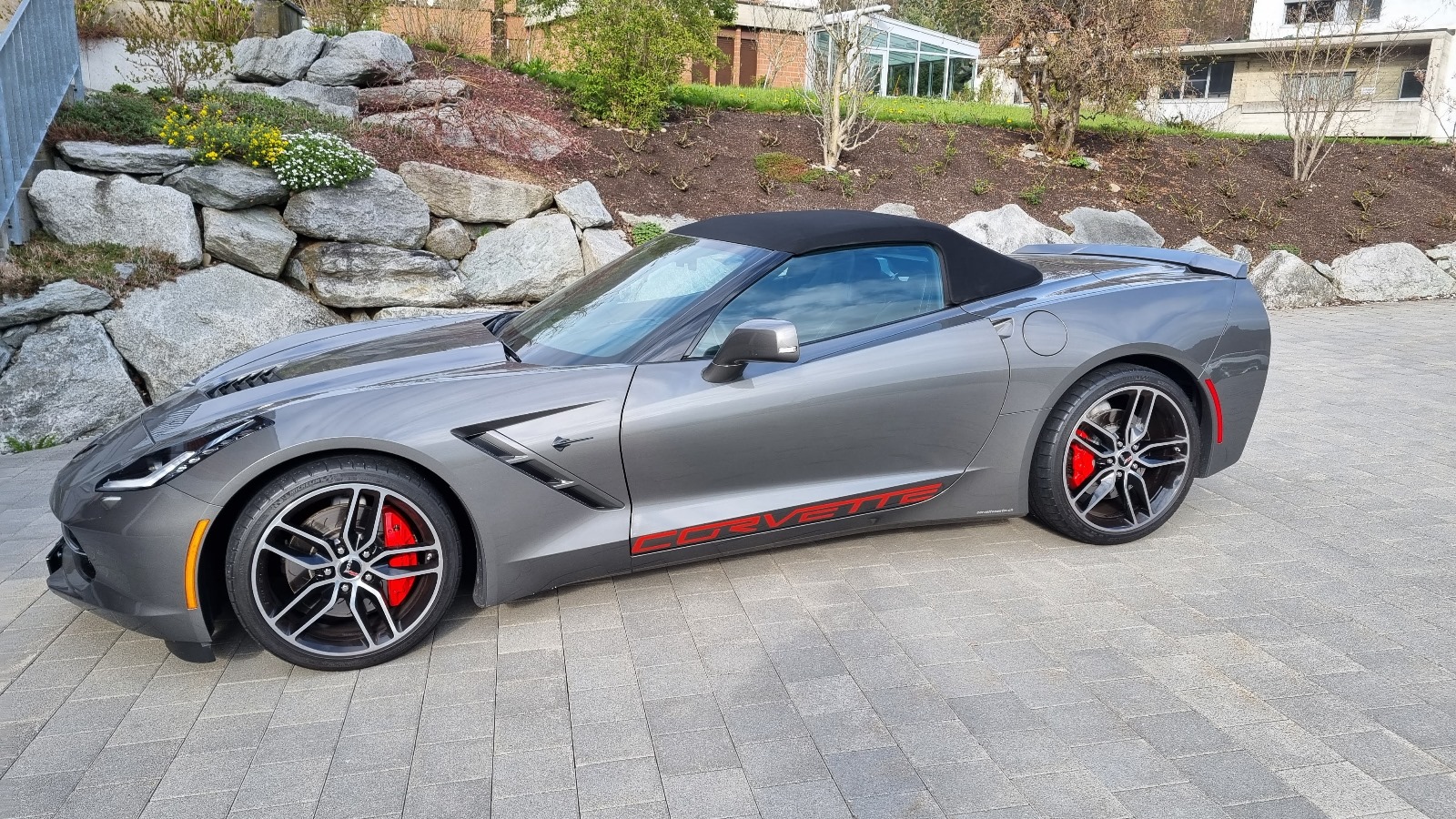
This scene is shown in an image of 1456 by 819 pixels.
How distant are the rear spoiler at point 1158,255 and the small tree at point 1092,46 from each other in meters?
8.89

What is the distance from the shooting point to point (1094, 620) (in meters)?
3.58

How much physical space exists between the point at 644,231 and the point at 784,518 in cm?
667

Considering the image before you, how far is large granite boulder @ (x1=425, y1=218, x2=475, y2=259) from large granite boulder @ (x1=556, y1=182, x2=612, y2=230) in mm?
1066

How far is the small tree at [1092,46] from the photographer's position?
1299cm

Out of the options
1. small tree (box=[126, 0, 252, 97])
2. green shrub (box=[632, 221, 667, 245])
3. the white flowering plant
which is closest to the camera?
the white flowering plant

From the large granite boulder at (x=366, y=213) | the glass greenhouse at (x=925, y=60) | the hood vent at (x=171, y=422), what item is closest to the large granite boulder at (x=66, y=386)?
the large granite boulder at (x=366, y=213)

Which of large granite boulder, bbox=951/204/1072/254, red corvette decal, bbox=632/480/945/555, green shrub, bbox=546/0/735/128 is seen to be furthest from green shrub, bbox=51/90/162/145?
large granite boulder, bbox=951/204/1072/254

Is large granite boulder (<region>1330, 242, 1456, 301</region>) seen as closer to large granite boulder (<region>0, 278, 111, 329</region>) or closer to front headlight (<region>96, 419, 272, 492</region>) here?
front headlight (<region>96, 419, 272, 492</region>)

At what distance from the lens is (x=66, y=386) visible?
21.5 feet

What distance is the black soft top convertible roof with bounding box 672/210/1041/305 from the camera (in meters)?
3.93

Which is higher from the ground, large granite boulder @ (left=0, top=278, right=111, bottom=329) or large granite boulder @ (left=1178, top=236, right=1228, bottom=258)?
large granite boulder @ (left=1178, top=236, right=1228, bottom=258)

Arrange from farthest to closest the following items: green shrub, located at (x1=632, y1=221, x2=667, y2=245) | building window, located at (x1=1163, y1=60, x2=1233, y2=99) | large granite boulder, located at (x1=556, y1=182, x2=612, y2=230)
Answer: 1. building window, located at (x1=1163, y1=60, x2=1233, y2=99)
2. green shrub, located at (x1=632, y1=221, x2=667, y2=245)
3. large granite boulder, located at (x1=556, y1=182, x2=612, y2=230)

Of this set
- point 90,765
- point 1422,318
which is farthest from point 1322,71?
point 90,765

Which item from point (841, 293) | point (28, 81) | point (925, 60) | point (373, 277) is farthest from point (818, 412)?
point (925, 60)
